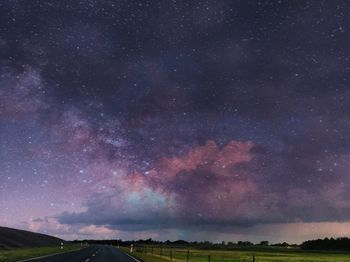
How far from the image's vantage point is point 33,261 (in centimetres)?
2877

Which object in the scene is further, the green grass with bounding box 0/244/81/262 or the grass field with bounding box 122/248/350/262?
the grass field with bounding box 122/248/350/262

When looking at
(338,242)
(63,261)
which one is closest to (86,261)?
(63,261)

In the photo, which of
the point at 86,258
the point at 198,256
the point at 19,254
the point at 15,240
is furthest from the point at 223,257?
the point at 15,240

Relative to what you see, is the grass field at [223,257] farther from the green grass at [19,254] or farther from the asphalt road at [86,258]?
the green grass at [19,254]

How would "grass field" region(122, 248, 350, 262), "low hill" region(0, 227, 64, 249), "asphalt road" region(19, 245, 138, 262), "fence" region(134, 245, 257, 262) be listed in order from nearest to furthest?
"asphalt road" region(19, 245, 138, 262)
"grass field" region(122, 248, 350, 262)
"fence" region(134, 245, 257, 262)
"low hill" region(0, 227, 64, 249)

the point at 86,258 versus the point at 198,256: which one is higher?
the point at 86,258

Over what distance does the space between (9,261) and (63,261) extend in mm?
3581

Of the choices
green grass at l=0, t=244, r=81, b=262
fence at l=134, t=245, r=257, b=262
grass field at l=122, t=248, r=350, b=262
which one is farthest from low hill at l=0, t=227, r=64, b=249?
grass field at l=122, t=248, r=350, b=262

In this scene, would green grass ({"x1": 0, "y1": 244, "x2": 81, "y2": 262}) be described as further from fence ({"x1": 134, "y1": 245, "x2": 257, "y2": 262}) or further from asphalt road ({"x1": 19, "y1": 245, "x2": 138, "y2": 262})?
fence ({"x1": 134, "y1": 245, "x2": 257, "y2": 262})

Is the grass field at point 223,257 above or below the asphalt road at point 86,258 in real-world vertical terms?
below

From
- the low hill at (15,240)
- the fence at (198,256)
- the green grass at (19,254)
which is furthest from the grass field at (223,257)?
the low hill at (15,240)

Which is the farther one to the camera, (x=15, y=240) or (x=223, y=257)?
(x=15, y=240)

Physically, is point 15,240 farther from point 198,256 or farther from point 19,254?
point 19,254

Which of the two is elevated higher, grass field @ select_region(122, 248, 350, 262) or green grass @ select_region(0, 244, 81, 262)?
green grass @ select_region(0, 244, 81, 262)
